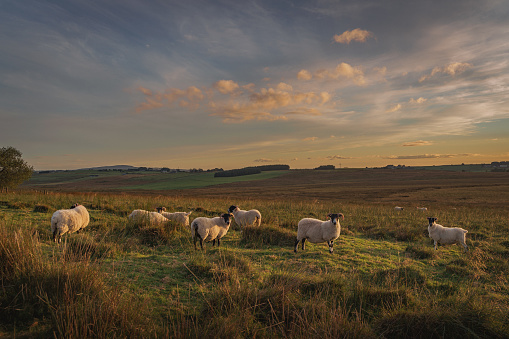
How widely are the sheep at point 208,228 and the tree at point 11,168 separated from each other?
42.6m

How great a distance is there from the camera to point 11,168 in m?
37.4

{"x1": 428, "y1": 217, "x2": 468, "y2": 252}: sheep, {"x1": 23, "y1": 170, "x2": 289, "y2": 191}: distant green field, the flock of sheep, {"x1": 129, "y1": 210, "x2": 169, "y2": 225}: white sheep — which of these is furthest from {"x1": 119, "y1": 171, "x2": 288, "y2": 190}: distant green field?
{"x1": 428, "y1": 217, "x2": 468, "y2": 252}: sheep

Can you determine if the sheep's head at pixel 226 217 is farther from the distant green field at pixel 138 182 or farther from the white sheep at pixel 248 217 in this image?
the distant green field at pixel 138 182

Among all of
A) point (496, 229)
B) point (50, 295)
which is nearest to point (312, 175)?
point (496, 229)

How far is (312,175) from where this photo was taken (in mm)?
131000

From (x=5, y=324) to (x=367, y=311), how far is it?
19.4 feet

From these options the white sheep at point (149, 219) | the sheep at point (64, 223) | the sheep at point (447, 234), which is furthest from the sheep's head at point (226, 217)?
the sheep at point (447, 234)

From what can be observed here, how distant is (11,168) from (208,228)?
43292 millimetres

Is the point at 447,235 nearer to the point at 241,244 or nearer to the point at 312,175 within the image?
the point at 241,244

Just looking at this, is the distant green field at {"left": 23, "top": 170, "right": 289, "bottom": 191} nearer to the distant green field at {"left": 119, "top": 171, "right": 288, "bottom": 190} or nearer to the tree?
the distant green field at {"left": 119, "top": 171, "right": 288, "bottom": 190}

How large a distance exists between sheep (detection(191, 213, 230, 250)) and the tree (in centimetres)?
4265

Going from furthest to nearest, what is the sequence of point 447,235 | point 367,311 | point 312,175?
point 312,175, point 447,235, point 367,311

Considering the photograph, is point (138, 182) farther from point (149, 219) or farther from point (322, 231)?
point (322, 231)

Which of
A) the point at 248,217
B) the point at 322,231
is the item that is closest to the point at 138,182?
the point at 248,217
